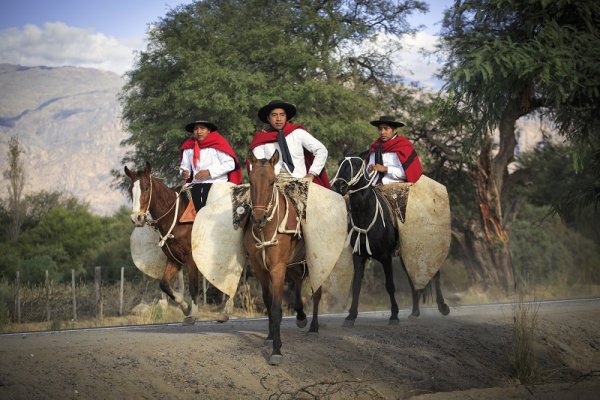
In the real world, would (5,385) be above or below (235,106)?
below

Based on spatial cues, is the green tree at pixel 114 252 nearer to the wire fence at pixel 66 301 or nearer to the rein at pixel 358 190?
the wire fence at pixel 66 301

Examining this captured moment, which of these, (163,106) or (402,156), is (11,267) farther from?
(402,156)

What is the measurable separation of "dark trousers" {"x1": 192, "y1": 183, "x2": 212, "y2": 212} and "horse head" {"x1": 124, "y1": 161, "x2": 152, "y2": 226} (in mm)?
835

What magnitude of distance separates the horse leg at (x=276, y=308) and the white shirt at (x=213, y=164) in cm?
365

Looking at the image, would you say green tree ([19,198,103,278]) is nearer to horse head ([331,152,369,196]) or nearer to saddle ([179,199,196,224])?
saddle ([179,199,196,224])

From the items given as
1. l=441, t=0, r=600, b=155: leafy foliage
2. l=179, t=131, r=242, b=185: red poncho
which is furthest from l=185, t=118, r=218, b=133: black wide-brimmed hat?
l=441, t=0, r=600, b=155: leafy foliage

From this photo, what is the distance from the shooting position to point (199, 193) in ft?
42.6

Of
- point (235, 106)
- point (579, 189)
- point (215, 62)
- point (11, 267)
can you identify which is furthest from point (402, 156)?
point (11, 267)

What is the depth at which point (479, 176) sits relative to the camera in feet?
96.2

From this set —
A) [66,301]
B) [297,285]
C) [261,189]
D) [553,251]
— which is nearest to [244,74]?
[66,301]

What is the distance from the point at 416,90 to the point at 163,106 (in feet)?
35.5

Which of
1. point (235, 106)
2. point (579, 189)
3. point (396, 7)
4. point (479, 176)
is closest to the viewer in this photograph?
point (579, 189)

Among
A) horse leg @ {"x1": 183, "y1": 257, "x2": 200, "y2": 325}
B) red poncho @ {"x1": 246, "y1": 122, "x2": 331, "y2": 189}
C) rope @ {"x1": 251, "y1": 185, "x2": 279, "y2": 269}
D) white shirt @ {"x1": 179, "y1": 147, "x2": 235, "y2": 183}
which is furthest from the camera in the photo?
white shirt @ {"x1": 179, "y1": 147, "x2": 235, "y2": 183}

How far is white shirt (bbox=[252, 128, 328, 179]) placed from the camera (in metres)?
11.2
